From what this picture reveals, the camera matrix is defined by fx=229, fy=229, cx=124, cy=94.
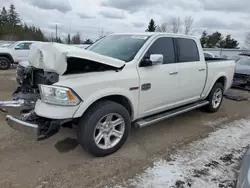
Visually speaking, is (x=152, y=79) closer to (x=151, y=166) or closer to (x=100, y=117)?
(x=100, y=117)

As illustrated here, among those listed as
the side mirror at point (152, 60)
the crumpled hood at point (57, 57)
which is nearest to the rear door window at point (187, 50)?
the side mirror at point (152, 60)

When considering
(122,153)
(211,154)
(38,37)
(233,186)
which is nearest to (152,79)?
(122,153)

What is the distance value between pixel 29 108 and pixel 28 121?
0.93 ft

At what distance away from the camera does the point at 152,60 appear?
11.7 feet

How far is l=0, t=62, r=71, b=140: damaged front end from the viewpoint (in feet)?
9.66

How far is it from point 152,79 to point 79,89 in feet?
4.41

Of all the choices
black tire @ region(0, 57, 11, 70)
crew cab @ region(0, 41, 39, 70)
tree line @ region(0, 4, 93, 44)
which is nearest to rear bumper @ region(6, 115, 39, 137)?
crew cab @ region(0, 41, 39, 70)

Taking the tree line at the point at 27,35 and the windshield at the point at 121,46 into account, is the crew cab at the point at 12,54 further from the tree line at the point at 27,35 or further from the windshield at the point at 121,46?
the tree line at the point at 27,35

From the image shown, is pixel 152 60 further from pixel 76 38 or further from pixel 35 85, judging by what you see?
pixel 76 38

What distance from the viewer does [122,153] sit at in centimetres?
358

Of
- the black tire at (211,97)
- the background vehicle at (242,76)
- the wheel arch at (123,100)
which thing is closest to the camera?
the wheel arch at (123,100)

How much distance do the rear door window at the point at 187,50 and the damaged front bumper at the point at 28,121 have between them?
2683 millimetres

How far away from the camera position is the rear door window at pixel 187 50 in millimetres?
4541

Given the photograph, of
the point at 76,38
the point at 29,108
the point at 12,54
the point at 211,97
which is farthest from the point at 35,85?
the point at 76,38
